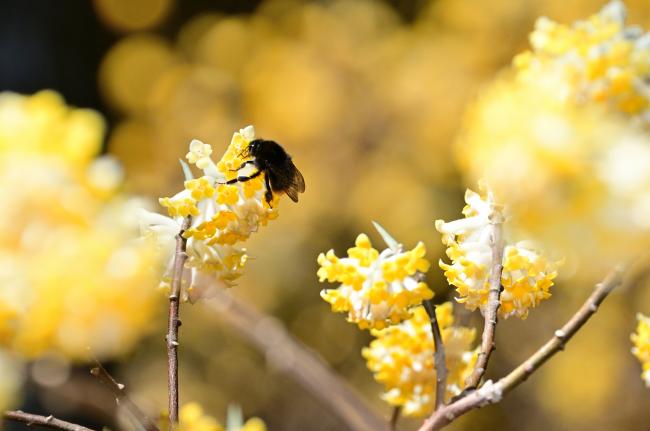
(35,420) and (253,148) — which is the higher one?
(253,148)

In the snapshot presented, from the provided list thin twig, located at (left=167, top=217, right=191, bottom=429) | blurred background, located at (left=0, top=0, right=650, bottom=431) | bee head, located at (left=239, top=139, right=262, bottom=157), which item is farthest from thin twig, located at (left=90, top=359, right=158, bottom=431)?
blurred background, located at (left=0, top=0, right=650, bottom=431)

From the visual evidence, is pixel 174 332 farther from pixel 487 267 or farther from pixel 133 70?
pixel 133 70

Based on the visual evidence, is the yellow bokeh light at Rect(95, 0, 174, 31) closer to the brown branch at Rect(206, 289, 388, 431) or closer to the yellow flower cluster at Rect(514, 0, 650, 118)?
the yellow flower cluster at Rect(514, 0, 650, 118)

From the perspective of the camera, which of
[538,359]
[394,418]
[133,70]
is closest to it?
[538,359]

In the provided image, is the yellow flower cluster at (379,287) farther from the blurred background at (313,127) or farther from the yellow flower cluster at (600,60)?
the blurred background at (313,127)

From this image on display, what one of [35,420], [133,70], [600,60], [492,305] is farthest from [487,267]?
[133,70]

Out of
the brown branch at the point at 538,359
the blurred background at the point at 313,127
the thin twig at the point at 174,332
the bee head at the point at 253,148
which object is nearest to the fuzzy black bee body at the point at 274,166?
the bee head at the point at 253,148

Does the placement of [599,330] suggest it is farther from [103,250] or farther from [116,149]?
A: [103,250]
